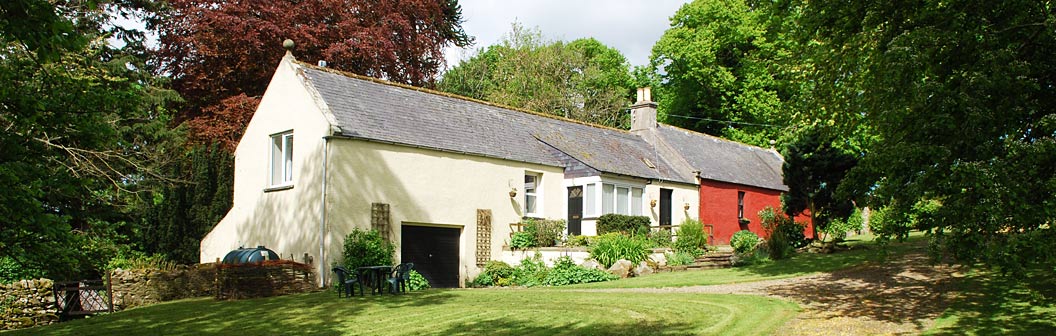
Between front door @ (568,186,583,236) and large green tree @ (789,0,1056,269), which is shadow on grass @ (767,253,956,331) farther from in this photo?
front door @ (568,186,583,236)

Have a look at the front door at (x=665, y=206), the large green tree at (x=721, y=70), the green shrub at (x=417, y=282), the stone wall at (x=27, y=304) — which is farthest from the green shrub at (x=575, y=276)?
the large green tree at (x=721, y=70)

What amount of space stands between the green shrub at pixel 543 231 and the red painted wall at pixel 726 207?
8.93m

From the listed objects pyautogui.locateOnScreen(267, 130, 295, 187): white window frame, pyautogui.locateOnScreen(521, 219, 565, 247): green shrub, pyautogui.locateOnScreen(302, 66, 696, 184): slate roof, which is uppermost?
pyautogui.locateOnScreen(302, 66, 696, 184): slate roof

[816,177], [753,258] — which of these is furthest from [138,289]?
Result: [816,177]

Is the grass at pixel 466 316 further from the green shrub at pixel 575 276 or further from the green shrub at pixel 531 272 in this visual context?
the green shrub at pixel 531 272

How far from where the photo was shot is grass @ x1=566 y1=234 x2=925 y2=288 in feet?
56.9

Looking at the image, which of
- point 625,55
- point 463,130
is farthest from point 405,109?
point 625,55

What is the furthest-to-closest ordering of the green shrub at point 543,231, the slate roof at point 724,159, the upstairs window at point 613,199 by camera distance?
the slate roof at point 724,159, the upstairs window at point 613,199, the green shrub at point 543,231

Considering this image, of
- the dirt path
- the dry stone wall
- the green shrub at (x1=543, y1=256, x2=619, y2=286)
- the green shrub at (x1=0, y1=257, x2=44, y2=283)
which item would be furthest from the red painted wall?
the green shrub at (x1=0, y1=257, x2=44, y2=283)

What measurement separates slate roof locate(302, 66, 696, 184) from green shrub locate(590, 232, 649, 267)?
4098mm

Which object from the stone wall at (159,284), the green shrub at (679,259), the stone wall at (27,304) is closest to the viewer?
the stone wall at (159,284)

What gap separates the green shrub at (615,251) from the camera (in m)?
20.9

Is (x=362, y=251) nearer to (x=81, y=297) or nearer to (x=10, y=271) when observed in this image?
(x=81, y=297)

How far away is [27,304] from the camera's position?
1914 cm
